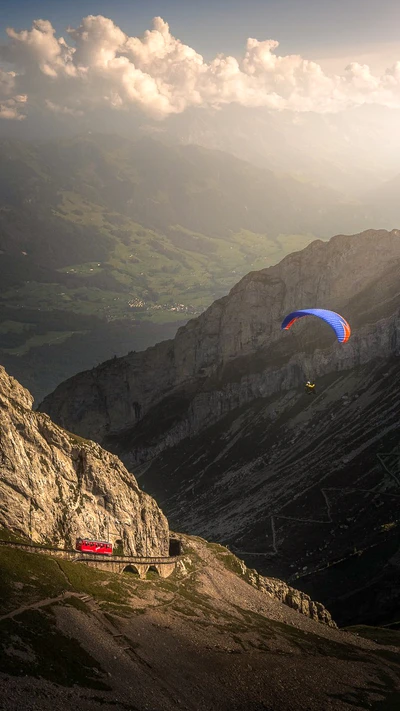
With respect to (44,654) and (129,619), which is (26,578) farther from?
(44,654)

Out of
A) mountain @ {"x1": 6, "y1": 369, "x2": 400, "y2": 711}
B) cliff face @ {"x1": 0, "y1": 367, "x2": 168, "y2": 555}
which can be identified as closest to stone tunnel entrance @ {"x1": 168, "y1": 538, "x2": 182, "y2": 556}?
mountain @ {"x1": 6, "y1": 369, "x2": 400, "y2": 711}

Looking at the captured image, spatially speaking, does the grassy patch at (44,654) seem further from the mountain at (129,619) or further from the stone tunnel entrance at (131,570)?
the stone tunnel entrance at (131,570)

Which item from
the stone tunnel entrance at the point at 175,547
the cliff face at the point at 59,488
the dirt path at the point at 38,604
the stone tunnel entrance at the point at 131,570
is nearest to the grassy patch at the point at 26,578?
the dirt path at the point at 38,604

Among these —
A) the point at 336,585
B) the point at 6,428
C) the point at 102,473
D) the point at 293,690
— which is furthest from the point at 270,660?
the point at 336,585

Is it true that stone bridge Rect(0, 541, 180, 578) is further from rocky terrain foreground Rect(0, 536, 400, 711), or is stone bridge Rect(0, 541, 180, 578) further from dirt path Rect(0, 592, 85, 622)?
dirt path Rect(0, 592, 85, 622)

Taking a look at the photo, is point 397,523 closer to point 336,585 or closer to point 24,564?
point 336,585

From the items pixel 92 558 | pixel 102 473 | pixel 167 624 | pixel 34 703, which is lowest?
pixel 34 703

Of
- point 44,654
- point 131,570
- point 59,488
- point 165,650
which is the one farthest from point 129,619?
point 59,488
